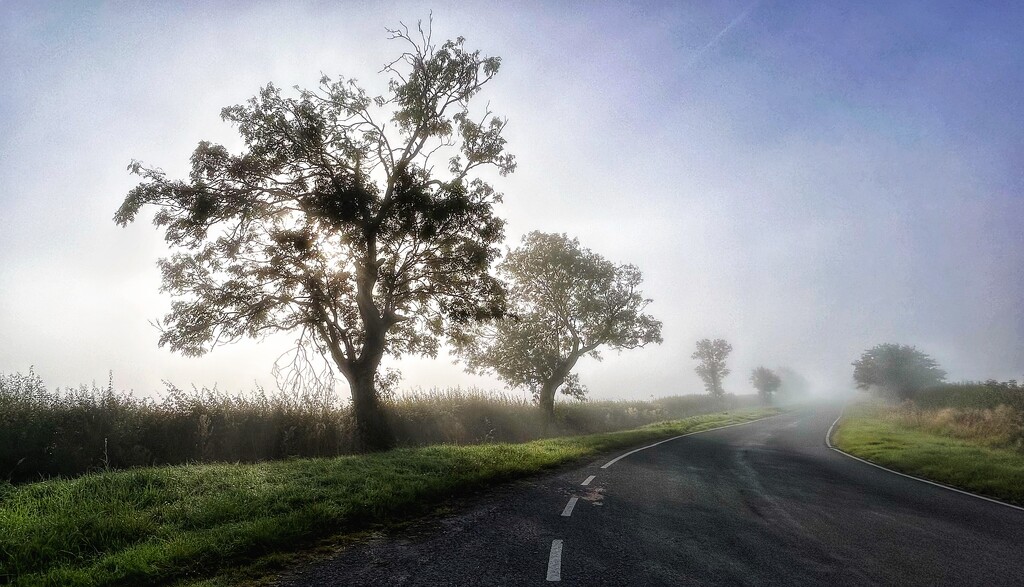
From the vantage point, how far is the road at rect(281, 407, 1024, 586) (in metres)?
4.96

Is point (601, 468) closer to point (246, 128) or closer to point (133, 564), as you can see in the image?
point (133, 564)

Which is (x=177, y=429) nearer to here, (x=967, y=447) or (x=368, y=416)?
(x=368, y=416)

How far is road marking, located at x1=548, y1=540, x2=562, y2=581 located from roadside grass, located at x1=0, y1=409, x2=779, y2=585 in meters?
2.89

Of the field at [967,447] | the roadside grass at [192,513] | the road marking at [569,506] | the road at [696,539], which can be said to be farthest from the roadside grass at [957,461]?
the roadside grass at [192,513]

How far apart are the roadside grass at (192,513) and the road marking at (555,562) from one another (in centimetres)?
289

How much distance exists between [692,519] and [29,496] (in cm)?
1033

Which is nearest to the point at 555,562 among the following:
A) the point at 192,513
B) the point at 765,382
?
the point at 192,513

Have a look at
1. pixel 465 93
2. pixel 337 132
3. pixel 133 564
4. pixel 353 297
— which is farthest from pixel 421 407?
pixel 133 564

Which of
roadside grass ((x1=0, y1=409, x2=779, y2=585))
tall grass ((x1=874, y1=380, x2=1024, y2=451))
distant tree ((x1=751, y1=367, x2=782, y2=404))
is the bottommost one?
distant tree ((x1=751, y1=367, x2=782, y2=404))

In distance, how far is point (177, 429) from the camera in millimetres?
12578

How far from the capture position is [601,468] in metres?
12.7

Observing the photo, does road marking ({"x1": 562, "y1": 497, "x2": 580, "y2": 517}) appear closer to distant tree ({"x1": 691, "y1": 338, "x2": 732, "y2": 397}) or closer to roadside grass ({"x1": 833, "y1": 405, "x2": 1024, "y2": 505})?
roadside grass ({"x1": 833, "y1": 405, "x2": 1024, "y2": 505})

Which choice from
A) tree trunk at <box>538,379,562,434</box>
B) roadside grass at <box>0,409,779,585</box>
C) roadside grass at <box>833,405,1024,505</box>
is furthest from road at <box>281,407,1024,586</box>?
tree trunk at <box>538,379,562,434</box>

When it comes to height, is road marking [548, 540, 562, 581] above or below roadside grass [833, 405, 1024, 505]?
above
